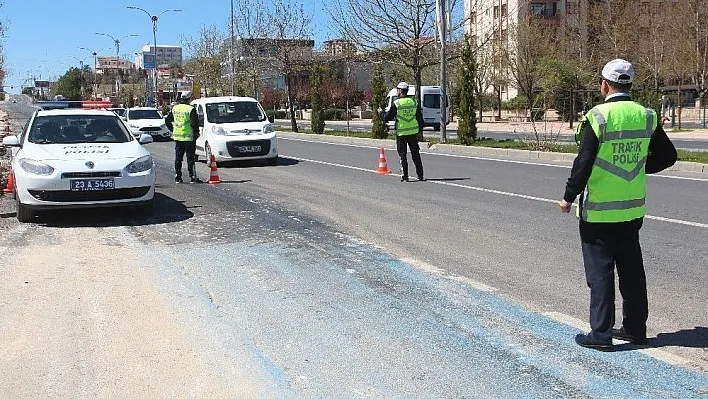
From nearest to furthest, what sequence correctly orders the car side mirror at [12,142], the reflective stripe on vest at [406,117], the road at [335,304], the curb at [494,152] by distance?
the road at [335,304]
the car side mirror at [12,142]
the reflective stripe on vest at [406,117]
the curb at [494,152]

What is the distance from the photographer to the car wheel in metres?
10.3

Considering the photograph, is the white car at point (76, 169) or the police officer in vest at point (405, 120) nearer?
the white car at point (76, 169)

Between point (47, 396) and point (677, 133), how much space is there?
110 ft

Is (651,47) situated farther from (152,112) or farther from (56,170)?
(56,170)

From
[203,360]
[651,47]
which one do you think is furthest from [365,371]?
[651,47]

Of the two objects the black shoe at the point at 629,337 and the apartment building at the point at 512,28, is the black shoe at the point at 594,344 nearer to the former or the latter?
the black shoe at the point at 629,337

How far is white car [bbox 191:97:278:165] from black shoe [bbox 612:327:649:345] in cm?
1489

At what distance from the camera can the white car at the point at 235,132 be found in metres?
19.5

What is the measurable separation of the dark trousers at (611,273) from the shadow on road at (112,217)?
22.3 feet

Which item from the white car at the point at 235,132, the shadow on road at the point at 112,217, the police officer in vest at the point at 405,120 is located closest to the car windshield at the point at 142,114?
the white car at the point at 235,132

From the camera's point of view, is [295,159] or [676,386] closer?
[676,386]

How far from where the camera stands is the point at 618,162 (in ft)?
16.3

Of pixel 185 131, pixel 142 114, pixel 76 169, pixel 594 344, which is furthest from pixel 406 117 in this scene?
pixel 142 114

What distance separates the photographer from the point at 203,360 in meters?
5.05
